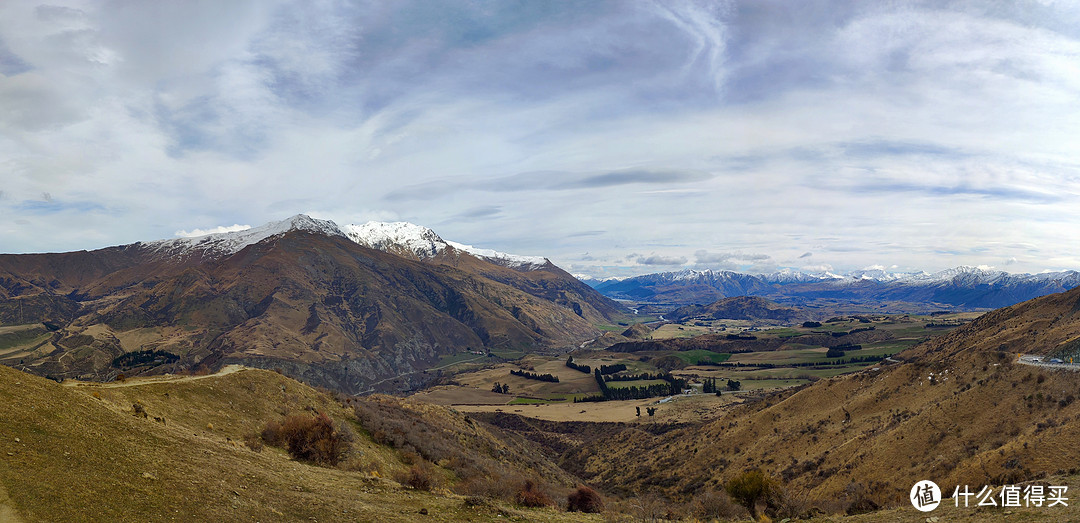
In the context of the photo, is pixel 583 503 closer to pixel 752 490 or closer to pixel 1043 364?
pixel 752 490

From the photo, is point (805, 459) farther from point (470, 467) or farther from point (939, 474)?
point (470, 467)

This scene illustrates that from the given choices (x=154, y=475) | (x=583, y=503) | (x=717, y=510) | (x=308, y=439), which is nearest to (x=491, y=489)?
(x=583, y=503)

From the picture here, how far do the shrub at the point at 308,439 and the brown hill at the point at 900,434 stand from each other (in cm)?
3678

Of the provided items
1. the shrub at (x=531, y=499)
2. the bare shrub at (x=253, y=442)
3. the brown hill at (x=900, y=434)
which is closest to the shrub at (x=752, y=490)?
the brown hill at (x=900, y=434)

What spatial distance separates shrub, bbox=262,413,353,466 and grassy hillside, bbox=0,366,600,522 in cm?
136

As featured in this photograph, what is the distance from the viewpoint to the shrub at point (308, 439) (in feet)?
110

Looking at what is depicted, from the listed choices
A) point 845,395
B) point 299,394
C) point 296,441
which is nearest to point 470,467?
point 296,441

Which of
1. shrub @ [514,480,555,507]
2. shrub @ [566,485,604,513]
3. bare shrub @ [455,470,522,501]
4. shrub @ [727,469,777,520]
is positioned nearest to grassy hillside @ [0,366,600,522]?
shrub @ [514,480,555,507]

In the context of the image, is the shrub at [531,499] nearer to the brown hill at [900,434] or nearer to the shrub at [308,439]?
the shrub at [308,439]

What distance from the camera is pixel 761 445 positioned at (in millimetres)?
63438

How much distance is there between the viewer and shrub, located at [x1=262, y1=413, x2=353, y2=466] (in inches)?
1315

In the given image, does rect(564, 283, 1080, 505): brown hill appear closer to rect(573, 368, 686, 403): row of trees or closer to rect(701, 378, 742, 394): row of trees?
rect(573, 368, 686, 403): row of trees

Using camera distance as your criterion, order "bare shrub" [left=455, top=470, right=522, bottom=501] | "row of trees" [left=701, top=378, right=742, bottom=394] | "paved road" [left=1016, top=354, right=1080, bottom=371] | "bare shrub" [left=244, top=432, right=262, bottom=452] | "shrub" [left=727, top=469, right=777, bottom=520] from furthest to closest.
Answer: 1. "row of trees" [left=701, top=378, right=742, bottom=394]
2. "paved road" [left=1016, top=354, right=1080, bottom=371]
3. "shrub" [left=727, top=469, right=777, bottom=520]
4. "bare shrub" [left=244, top=432, right=262, bottom=452]
5. "bare shrub" [left=455, top=470, right=522, bottom=501]

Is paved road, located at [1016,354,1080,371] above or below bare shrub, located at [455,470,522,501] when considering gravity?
above
